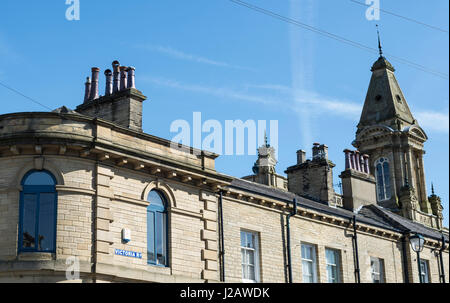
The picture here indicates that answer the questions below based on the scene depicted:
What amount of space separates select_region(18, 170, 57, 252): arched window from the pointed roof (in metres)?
47.1

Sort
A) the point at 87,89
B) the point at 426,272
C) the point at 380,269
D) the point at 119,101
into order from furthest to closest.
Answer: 1. the point at 426,272
2. the point at 380,269
3. the point at 87,89
4. the point at 119,101

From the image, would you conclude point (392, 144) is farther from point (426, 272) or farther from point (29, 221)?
point (29, 221)

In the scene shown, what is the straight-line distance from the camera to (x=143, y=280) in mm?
22547

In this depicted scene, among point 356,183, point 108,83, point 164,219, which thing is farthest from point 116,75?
point 356,183

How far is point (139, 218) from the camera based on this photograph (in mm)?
23266

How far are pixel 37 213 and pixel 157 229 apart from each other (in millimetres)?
3982

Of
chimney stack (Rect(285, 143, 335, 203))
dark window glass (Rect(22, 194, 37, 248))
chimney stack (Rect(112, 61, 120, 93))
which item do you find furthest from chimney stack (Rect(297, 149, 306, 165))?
dark window glass (Rect(22, 194, 37, 248))

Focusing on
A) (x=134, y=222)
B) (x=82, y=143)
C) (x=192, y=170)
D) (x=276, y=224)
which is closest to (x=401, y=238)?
(x=276, y=224)

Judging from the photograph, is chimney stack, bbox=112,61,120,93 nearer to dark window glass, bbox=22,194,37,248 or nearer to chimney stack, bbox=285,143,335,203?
dark window glass, bbox=22,194,37,248

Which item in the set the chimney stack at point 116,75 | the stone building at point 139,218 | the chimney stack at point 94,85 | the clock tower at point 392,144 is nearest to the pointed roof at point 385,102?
the clock tower at point 392,144

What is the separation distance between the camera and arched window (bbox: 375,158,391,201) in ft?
212

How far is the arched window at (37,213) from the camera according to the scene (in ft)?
69.9

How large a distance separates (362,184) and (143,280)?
18.3 metres
